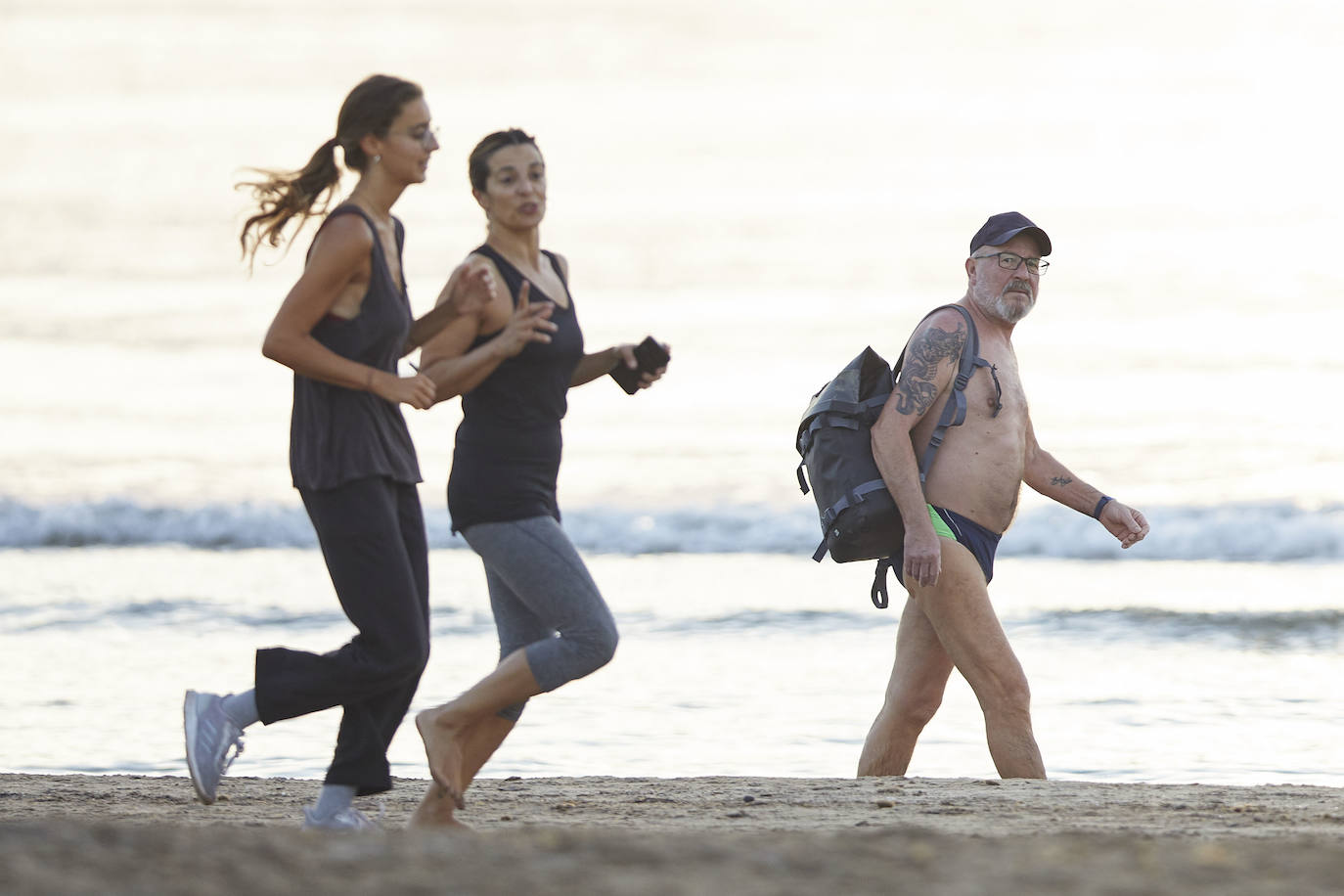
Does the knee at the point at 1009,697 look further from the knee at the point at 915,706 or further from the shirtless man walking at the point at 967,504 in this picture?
A: the knee at the point at 915,706

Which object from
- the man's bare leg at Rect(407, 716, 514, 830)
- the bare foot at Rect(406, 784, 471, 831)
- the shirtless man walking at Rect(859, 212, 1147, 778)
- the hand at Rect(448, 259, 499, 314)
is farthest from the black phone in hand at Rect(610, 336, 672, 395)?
the shirtless man walking at Rect(859, 212, 1147, 778)

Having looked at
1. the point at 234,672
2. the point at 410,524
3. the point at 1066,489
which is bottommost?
the point at 234,672

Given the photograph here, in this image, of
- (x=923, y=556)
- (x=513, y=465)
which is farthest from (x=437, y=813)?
(x=923, y=556)

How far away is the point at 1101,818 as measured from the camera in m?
5.07

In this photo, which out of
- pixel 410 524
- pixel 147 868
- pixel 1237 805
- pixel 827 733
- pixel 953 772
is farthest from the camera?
pixel 827 733

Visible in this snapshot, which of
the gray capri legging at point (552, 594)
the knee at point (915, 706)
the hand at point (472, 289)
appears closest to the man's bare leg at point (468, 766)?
the gray capri legging at point (552, 594)

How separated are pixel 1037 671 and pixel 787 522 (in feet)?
30.9

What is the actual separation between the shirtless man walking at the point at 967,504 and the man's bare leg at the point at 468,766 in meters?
1.88

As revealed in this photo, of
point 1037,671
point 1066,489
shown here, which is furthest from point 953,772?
point 1037,671

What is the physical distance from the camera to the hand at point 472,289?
4.45 m

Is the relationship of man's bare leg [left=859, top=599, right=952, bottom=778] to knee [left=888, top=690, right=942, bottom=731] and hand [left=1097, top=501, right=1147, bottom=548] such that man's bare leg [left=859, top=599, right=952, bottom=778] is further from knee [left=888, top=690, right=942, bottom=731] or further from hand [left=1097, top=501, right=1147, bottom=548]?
hand [left=1097, top=501, right=1147, bottom=548]

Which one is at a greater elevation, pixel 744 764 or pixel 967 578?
pixel 967 578

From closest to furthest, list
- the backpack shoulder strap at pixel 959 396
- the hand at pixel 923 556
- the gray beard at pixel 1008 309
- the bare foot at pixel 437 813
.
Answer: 1. the bare foot at pixel 437 813
2. the hand at pixel 923 556
3. the backpack shoulder strap at pixel 959 396
4. the gray beard at pixel 1008 309

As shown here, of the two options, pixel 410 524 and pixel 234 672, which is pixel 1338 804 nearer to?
pixel 410 524
